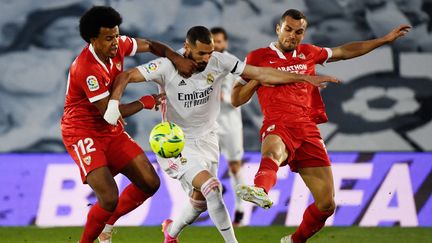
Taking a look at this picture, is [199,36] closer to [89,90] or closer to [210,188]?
[89,90]

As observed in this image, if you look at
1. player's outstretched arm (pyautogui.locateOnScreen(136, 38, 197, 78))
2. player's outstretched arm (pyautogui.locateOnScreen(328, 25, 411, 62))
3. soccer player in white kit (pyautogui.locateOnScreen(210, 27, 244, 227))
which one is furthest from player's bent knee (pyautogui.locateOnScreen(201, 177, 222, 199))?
soccer player in white kit (pyautogui.locateOnScreen(210, 27, 244, 227))

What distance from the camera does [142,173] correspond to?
810 cm

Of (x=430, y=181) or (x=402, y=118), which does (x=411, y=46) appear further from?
(x=430, y=181)

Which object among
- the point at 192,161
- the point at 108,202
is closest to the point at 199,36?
the point at 192,161

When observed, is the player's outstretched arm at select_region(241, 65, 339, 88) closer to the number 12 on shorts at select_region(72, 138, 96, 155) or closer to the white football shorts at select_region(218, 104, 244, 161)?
the number 12 on shorts at select_region(72, 138, 96, 155)

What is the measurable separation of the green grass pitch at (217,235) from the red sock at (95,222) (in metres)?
1.72

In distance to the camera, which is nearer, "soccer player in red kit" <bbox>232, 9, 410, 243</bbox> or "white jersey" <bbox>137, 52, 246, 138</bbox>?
"white jersey" <bbox>137, 52, 246, 138</bbox>

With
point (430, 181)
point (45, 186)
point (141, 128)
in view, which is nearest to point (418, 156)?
point (430, 181)

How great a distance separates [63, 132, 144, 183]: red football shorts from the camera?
26.0ft

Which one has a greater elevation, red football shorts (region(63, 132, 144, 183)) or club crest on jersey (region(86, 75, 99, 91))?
club crest on jersey (region(86, 75, 99, 91))

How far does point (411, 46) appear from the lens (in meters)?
12.7

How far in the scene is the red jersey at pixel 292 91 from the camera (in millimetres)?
8312

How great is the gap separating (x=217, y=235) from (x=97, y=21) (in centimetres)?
→ 338

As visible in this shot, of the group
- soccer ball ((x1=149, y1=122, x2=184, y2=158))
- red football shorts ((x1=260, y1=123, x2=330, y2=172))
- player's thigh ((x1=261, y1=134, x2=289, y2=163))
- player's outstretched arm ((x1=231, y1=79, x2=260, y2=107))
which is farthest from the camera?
player's outstretched arm ((x1=231, y1=79, x2=260, y2=107))
